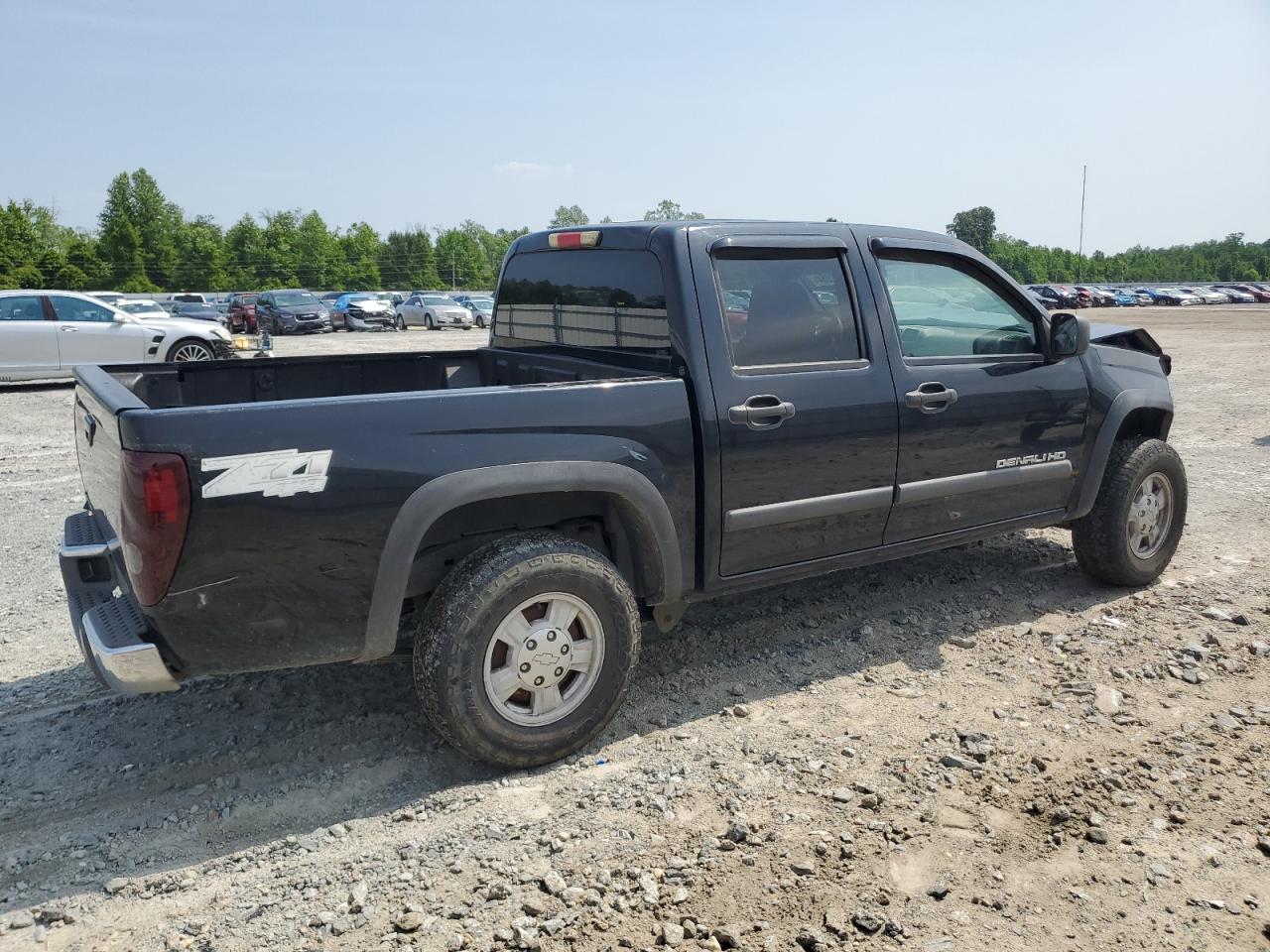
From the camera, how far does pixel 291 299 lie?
34.5 metres

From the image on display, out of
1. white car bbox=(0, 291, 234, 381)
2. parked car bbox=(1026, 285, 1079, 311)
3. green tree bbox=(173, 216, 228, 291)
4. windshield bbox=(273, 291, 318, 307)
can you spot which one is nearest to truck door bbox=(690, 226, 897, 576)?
white car bbox=(0, 291, 234, 381)

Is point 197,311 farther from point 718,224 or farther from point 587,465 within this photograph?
point 587,465

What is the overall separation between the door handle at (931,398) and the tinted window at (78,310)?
1519 centimetres

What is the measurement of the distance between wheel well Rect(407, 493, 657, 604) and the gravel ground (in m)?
0.68

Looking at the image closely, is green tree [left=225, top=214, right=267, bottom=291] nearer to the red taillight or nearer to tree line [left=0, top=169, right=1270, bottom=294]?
tree line [left=0, top=169, right=1270, bottom=294]

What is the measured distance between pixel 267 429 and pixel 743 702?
218 cm

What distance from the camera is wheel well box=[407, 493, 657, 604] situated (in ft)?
11.2

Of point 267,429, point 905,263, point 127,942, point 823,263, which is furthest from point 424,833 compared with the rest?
point 905,263

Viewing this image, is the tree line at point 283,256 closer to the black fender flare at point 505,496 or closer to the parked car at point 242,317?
the parked car at point 242,317

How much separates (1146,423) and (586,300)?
3273 mm

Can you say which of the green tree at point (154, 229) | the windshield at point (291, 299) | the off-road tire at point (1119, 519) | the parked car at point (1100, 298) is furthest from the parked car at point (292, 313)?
the green tree at point (154, 229)

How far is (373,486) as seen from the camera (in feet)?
10.1

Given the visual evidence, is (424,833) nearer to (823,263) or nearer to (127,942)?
(127,942)

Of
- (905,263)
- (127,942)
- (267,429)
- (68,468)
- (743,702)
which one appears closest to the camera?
(127,942)
